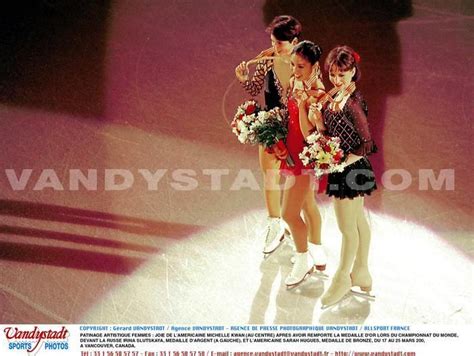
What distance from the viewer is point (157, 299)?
9.96ft

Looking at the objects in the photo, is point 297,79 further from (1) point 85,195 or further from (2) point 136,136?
(1) point 85,195

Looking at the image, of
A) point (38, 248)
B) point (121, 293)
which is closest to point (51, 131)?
point (38, 248)

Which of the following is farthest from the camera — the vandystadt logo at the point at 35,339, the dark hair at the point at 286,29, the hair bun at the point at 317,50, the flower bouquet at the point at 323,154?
the vandystadt logo at the point at 35,339

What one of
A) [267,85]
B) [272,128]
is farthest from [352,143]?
[267,85]

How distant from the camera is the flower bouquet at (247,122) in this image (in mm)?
2871

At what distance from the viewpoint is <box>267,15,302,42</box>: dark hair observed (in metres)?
2.92

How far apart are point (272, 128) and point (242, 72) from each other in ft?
1.21

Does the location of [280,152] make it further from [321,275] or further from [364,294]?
[364,294]

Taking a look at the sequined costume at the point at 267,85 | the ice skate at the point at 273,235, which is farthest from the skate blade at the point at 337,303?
the sequined costume at the point at 267,85

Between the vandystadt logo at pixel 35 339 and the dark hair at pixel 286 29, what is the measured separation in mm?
1802

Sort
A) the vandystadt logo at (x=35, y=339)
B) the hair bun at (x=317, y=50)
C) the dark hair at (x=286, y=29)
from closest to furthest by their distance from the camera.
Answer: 1. the hair bun at (x=317, y=50)
2. the dark hair at (x=286, y=29)
3. the vandystadt logo at (x=35, y=339)

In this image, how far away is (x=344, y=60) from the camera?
9.15 feet

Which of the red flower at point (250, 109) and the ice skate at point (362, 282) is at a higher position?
the red flower at point (250, 109)

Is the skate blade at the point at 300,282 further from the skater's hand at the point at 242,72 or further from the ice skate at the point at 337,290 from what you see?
the skater's hand at the point at 242,72
